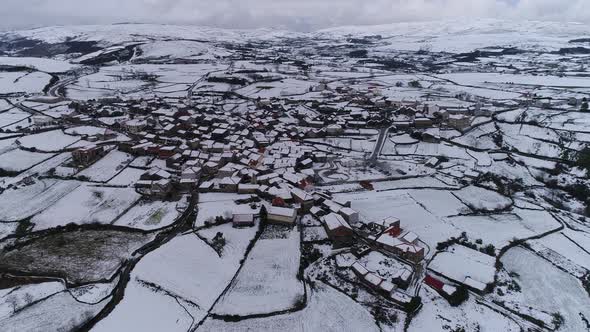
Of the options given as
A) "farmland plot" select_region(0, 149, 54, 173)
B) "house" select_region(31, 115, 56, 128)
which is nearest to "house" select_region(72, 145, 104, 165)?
"farmland plot" select_region(0, 149, 54, 173)

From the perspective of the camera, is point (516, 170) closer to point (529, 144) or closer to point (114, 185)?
point (529, 144)

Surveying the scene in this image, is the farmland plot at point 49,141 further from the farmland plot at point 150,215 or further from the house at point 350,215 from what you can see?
the house at point 350,215

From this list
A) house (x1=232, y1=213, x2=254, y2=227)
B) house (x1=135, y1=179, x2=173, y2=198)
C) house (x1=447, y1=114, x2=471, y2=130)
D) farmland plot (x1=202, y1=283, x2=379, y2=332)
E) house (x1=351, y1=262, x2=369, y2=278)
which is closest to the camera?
farmland plot (x1=202, y1=283, x2=379, y2=332)

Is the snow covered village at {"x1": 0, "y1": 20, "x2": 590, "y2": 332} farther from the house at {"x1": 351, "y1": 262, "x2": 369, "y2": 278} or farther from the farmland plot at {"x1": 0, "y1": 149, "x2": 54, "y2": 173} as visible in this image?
the farmland plot at {"x1": 0, "y1": 149, "x2": 54, "y2": 173}

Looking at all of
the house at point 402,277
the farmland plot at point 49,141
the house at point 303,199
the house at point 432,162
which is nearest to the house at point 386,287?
the house at point 402,277

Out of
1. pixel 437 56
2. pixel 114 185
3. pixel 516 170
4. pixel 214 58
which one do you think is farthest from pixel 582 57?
pixel 114 185
